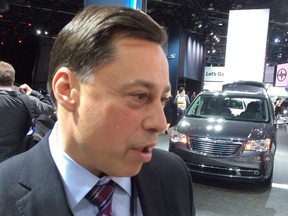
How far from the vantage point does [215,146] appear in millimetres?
4598

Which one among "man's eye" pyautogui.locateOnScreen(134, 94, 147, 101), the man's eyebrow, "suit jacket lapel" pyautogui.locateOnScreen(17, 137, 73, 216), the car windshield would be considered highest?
the man's eyebrow

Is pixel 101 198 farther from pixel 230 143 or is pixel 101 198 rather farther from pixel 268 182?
pixel 268 182

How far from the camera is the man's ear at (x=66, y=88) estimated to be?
33.1 inches

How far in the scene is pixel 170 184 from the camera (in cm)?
110

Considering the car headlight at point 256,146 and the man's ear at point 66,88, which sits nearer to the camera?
the man's ear at point 66,88

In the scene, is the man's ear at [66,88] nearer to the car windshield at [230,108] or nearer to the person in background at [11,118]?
the person in background at [11,118]

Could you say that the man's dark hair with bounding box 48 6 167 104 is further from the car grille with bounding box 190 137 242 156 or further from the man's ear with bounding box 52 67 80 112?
the car grille with bounding box 190 137 242 156

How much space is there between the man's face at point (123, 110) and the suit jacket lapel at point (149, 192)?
0.18m

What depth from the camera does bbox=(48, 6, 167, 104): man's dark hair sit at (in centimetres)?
81

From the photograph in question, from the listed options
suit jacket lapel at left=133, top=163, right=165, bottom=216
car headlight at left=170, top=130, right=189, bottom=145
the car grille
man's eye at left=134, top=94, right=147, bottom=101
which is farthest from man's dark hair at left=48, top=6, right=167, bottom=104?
car headlight at left=170, top=130, right=189, bottom=145

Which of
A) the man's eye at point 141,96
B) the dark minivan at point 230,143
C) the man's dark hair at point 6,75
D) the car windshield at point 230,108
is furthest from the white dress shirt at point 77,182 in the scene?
the car windshield at point 230,108

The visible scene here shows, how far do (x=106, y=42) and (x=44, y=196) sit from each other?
1.44 ft

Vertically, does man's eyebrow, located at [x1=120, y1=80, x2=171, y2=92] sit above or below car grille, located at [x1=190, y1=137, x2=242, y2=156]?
above

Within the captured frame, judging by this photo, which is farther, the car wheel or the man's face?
the car wheel
